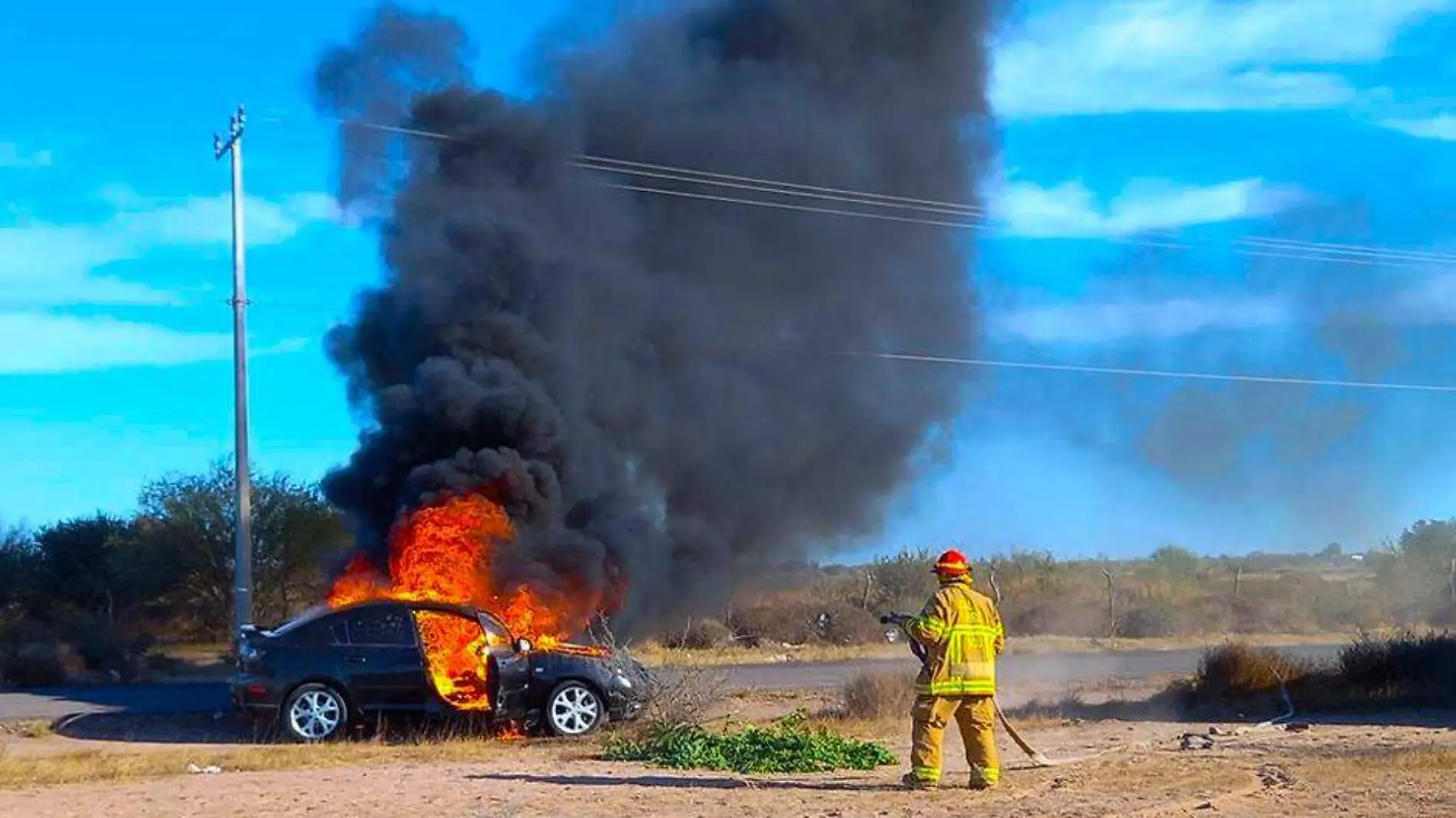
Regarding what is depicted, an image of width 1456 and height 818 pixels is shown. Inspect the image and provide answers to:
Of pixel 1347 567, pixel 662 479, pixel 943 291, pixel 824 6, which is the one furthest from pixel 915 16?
pixel 1347 567

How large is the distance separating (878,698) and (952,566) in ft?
18.9

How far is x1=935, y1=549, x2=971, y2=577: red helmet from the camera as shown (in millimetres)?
10703

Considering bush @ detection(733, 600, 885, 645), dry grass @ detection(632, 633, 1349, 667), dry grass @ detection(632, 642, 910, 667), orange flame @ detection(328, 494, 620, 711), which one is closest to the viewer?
orange flame @ detection(328, 494, 620, 711)

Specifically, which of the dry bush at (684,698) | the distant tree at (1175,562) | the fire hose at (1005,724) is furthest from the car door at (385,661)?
the distant tree at (1175,562)

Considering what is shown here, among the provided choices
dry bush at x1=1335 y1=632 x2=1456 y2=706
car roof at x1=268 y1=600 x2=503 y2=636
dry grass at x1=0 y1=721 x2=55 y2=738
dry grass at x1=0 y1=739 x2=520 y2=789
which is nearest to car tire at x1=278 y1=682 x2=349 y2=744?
dry grass at x1=0 y1=739 x2=520 y2=789

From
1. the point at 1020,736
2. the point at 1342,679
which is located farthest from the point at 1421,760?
the point at 1342,679

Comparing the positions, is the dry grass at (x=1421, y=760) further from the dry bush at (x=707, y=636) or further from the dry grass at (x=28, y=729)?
the dry bush at (x=707, y=636)

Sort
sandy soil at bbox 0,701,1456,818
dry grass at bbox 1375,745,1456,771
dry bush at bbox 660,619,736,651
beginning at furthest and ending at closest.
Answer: dry bush at bbox 660,619,736,651 → dry grass at bbox 1375,745,1456,771 → sandy soil at bbox 0,701,1456,818

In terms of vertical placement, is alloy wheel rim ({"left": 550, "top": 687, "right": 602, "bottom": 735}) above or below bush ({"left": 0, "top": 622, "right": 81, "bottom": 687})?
below

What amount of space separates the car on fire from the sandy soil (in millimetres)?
1974

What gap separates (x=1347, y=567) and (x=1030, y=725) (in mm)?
55070

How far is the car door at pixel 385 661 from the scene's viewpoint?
1510cm

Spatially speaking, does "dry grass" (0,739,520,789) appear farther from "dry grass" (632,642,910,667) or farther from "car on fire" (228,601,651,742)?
"dry grass" (632,642,910,667)

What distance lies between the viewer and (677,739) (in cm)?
1260
